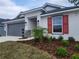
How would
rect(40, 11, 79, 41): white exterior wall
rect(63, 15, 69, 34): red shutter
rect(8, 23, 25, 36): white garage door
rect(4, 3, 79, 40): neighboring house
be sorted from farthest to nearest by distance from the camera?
rect(8, 23, 25, 36): white garage door → rect(63, 15, 69, 34): red shutter → rect(4, 3, 79, 40): neighboring house → rect(40, 11, 79, 41): white exterior wall

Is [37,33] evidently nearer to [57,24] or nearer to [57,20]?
[57,24]

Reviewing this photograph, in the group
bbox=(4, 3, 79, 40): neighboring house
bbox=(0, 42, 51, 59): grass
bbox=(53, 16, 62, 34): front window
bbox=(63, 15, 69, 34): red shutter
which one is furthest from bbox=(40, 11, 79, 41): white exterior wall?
bbox=(0, 42, 51, 59): grass

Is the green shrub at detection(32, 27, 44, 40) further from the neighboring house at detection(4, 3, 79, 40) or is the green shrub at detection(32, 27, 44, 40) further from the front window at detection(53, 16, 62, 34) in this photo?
the front window at detection(53, 16, 62, 34)

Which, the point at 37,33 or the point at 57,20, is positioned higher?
the point at 57,20

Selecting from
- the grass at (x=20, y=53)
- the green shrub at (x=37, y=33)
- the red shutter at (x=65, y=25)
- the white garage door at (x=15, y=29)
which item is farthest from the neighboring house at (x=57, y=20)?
the grass at (x=20, y=53)

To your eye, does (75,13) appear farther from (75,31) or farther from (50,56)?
(50,56)

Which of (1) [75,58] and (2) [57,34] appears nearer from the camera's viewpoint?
(1) [75,58]

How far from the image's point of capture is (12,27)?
3067 cm

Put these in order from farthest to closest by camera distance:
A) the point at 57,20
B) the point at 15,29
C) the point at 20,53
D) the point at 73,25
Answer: the point at 15,29
the point at 57,20
the point at 73,25
the point at 20,53

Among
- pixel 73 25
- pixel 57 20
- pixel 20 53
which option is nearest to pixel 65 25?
pixel 73 25

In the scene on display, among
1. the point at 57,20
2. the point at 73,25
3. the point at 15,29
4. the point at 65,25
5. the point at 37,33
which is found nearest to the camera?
the point at 37,33

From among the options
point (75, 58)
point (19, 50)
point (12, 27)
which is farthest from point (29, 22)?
point (75, 58)

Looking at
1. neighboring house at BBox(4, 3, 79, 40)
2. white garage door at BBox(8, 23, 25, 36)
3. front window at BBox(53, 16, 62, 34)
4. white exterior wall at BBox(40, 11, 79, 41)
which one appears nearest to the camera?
white exterior wall at BBox(40, 11, 79, 41)

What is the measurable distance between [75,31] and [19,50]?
27.6ft
